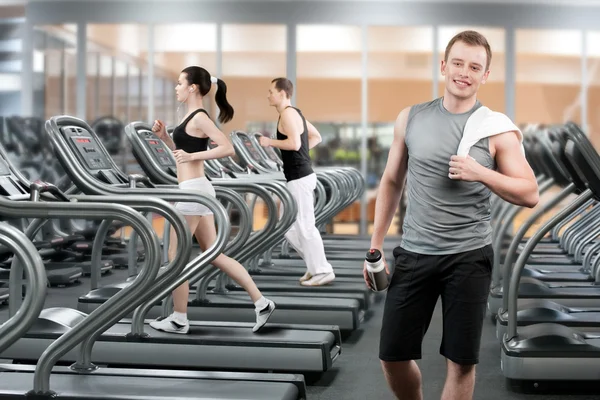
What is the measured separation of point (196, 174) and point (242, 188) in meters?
0.55

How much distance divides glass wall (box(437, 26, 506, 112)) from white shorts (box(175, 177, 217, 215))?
791 centimetres

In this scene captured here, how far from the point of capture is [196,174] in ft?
14.9

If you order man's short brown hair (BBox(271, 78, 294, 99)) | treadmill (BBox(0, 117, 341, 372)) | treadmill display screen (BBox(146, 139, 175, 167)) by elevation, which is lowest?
treadmill (BBox(0, 117, 341, 372))

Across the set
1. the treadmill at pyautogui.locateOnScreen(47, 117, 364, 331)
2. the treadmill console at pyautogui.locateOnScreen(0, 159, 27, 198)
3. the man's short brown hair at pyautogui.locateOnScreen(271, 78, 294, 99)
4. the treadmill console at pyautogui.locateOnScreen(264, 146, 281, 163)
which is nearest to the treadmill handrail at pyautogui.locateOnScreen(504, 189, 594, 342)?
the treadmill at pyautogui.locateOnScreen(47, 117, 364, 331)

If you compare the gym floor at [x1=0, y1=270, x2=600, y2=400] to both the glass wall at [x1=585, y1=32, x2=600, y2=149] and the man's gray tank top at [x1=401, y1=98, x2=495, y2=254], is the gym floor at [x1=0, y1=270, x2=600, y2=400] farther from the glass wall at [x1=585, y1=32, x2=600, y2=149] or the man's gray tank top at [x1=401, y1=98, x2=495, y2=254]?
the glass wall at [x1=585, y1=32, x2=600, y2=149]

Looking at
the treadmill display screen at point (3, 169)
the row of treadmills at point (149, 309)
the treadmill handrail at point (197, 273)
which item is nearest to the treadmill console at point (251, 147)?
the row of treadmills at point (149, 309)

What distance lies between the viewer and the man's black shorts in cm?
264

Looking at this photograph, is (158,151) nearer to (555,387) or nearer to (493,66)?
(555,387)

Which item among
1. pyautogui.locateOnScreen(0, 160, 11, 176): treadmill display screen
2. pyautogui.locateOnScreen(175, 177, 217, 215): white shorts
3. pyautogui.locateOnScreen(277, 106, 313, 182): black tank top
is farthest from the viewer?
pyautogui.locateOnScreen(277, 106, 313, 182): black tank top

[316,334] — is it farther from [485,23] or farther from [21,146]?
[485,23]

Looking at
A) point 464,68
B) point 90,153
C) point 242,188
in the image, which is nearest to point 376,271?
point 464,68

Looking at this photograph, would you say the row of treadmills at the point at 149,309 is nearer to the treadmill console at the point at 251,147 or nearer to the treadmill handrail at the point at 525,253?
the treadmill handrail at the point at 525,253

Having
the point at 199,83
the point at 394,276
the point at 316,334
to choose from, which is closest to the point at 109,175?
the point at 199,83

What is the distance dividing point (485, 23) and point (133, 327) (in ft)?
28.2
